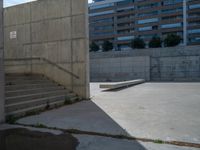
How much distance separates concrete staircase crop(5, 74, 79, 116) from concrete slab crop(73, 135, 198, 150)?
273 cm

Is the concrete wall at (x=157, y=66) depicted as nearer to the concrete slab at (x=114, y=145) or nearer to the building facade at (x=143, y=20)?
the concrete slab at (x=114, y=145)

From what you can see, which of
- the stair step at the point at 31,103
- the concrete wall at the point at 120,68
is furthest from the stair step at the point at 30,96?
the concrete wall at the point at 120,68

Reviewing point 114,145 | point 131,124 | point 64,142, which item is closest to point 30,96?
point 64,142

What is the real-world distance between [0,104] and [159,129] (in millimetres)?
3713

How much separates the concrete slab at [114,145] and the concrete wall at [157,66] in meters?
19.6

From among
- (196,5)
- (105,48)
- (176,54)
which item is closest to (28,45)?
(176,54)

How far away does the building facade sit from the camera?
165 feet

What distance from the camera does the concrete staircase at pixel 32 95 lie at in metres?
5.57

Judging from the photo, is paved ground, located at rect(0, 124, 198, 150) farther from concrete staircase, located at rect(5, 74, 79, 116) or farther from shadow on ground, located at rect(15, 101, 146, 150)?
concrete staircase, located at rect(5, 74, 79, 116)

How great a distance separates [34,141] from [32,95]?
10.6 feet

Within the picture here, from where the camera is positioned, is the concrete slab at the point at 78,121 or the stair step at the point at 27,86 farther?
the stair step at the point at 27,86

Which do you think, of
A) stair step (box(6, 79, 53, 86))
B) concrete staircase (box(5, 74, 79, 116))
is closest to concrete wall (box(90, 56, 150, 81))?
concrete staircase (box(5, 74, 79, 116))

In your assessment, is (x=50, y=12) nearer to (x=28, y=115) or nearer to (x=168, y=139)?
(x=28, y=115)

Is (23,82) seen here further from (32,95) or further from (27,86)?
(32,95)
